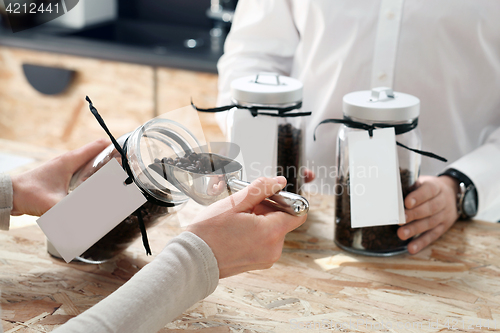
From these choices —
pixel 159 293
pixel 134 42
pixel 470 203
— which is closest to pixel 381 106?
pixel 470 203

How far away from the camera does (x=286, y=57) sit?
118 centimetres

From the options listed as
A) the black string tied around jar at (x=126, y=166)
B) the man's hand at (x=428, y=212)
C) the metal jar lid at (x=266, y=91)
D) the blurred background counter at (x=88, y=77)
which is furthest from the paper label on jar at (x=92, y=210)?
the blurred background counter at (x=88, y=77)

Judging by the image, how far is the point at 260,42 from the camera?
1.15 meters

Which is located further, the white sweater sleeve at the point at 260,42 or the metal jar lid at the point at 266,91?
the white sweater sleeve at the point at 260,42

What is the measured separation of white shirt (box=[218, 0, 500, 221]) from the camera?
96 centimetres

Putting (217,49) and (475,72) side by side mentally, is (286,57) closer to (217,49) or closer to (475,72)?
(475,72)

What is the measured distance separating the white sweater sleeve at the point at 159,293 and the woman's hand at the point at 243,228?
0.02m

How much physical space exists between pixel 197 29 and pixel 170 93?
2.41ft

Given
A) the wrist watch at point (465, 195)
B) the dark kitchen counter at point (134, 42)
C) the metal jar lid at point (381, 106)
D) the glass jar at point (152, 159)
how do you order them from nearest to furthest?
the glass jar at point (152, 159), the metal jar lid at point (381, 106), the wrist watch at point (465, 195), the dark kitchen counter at point (134, 42)

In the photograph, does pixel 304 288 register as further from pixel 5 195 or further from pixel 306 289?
pixel 5 195

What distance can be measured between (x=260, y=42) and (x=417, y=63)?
1.24 ft

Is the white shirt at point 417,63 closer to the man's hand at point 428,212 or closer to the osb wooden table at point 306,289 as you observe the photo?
the man's hand at point 428,212

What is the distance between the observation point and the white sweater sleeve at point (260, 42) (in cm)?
111

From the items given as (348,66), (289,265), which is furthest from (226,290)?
(348,66)
